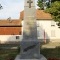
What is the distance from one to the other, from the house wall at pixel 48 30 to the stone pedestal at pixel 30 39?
123ft

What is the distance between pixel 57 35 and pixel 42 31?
2.89m

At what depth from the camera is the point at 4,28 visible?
170 feet

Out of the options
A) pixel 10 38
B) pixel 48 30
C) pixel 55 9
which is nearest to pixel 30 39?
pixel 55 9

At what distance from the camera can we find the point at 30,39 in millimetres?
13562

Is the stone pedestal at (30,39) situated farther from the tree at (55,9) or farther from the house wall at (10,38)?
the house wall at (10,38)

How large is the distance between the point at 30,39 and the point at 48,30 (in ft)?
125

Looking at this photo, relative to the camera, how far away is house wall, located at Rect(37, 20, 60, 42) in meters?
51.1

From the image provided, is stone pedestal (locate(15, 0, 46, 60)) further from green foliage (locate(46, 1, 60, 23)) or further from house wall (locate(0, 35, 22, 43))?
house wall (locate(0, 35, 22, 43))

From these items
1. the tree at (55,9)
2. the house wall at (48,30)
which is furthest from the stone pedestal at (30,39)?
the house wall at (48,30)

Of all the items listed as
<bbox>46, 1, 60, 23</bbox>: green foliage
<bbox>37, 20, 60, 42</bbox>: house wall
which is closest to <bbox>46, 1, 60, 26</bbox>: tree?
<bbox>46, 1, 60, 23</bbox>: green foliage

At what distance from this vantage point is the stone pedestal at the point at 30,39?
1343 centimetres

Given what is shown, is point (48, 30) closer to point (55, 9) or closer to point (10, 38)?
point (10, 38)

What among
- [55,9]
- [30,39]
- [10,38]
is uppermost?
[55,9]

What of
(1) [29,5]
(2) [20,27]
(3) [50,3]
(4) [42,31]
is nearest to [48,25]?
(4) [42,31]
